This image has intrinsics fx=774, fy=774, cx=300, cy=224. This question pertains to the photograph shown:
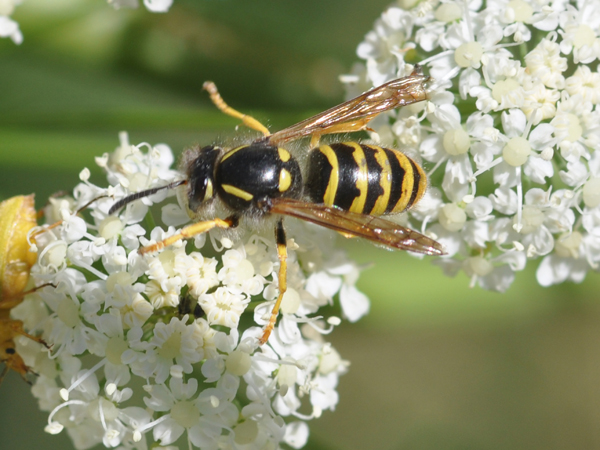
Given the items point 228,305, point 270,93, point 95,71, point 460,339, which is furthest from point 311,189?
point 460,339

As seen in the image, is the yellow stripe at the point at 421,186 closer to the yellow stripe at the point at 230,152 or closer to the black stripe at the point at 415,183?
the black stripe at the point at 415,183

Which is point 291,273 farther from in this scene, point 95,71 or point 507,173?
point 95,71

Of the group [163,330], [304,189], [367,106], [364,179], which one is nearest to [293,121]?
[367,106]

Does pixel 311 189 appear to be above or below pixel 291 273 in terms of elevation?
above

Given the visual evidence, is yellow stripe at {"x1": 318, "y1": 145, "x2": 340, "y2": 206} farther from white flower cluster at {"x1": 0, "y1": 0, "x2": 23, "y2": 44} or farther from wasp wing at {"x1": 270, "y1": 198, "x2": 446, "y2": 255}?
white flower cluster at {"x1": 0, "y1": 0, "x2": 23, "y2": 44}

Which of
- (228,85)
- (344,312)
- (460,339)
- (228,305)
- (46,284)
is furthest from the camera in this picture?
(460,339)

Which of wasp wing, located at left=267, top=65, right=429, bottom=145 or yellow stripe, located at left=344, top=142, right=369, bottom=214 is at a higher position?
wasp wing, located at left=267, top=65, right=429, bottom=145

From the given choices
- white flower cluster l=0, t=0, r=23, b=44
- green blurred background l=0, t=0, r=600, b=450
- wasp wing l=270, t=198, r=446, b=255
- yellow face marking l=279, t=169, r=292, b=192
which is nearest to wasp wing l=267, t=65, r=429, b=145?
yellow face marking l=279, t=169, r=292, b=192
